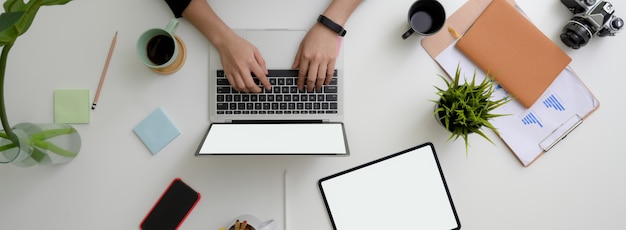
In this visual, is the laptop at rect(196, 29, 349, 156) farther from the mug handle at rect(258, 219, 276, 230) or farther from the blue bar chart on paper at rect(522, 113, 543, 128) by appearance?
the blue bar chart on paper at rect(522, 113, 543, 128)

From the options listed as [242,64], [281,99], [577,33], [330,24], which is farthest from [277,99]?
[577,33]

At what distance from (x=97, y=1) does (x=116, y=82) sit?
0.65 feet

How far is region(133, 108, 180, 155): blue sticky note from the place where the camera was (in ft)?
2.89

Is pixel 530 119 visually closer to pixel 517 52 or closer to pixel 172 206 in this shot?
pixel 517 52

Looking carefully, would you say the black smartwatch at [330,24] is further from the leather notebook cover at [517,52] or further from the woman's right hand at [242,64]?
the leather notebook cover at [517,52]

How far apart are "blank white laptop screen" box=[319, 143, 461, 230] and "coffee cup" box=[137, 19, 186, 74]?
1.46 feet

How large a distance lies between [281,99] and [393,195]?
0.36 m

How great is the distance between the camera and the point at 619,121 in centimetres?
91

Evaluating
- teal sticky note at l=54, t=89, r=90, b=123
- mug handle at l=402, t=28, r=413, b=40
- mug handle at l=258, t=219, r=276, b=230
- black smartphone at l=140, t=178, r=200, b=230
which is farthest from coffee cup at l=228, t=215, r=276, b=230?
mug handle at l=402, t=28, r=413, b=40

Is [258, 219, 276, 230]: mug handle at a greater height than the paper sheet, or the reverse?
the paper sheet

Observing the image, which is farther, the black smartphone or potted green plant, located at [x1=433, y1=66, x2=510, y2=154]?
the black smartphone

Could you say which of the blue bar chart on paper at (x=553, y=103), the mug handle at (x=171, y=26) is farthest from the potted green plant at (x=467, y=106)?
the mug handle at (x=171, y=26)

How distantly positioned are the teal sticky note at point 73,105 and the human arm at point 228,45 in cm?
30

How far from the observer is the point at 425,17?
0.89 m
